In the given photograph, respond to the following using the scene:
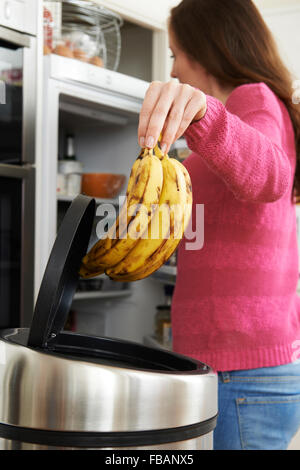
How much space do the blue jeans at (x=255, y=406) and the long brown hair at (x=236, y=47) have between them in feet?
0.97

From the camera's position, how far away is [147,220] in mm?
526

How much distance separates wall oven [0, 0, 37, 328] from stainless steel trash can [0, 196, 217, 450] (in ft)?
3.18

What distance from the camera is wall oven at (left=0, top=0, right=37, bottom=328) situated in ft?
4.66

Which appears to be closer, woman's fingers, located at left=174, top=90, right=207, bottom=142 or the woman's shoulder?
woman's fingers, located at left=174, top=90, right=207, bottom=142

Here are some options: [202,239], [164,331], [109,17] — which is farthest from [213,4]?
[164,331]

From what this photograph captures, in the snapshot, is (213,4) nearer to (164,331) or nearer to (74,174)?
(74,174)

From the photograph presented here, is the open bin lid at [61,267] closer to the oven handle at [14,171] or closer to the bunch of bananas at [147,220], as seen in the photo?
the bunch of bananas at [147,220]

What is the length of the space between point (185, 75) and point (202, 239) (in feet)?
0.98

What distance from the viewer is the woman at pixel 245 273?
83 centimetres

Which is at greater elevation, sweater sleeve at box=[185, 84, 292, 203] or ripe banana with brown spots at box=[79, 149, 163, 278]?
sweater sleeve at box=[185, 84, 292, 203]

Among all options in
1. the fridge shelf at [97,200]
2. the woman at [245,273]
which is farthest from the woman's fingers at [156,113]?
the fridge shelf at [97,200]

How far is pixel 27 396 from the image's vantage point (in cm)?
46

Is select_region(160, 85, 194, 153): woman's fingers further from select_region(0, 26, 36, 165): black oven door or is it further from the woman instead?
select_region(0, 26, 36, 165): black oven door

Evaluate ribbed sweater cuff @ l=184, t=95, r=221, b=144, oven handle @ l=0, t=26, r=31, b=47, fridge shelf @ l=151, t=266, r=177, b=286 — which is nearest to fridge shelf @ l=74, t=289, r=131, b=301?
fridge shelf @ l=151, t=266, r=177, b=286
